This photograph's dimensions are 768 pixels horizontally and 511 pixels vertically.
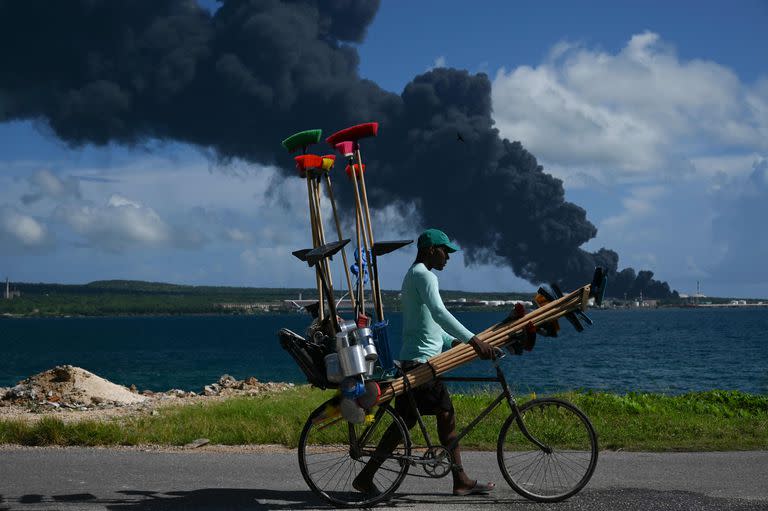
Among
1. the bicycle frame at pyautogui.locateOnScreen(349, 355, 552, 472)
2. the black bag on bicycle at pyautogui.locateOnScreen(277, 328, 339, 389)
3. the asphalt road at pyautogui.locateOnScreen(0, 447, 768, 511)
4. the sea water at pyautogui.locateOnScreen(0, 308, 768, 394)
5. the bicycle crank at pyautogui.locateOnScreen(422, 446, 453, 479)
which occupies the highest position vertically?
the black bag on bicycle at pyautogui.locateOnScreen(277, 328, 339, 389)

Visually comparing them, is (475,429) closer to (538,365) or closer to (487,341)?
(487,341)

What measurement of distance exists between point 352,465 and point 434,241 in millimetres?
2175

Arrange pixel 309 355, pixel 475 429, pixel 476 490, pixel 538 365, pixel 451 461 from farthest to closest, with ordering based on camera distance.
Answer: pixel 538 365 → pixel 475 429 → pixel 476 490 → pixel 451 461 → pixel 309 355

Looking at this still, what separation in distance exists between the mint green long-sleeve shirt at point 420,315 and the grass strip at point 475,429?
3.11m

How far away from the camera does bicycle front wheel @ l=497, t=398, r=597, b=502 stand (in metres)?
7.86

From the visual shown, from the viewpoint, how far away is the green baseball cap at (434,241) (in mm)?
7887

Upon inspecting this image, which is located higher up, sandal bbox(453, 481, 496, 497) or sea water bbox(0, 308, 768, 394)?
sandal bbox(453, 481, 496, 497)

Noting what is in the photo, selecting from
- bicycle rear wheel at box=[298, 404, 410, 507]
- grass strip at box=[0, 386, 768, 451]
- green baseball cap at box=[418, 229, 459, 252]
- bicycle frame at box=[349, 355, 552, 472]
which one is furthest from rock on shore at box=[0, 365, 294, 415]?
green baseball cap at box=[418, 229, 459, 252]

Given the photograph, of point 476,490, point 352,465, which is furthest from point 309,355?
point 476,490

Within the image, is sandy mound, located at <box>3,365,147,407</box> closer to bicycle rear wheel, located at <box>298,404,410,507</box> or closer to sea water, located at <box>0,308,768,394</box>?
sea water, located at <box>0,308,768,394</box>

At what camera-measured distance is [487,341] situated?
25.5ft

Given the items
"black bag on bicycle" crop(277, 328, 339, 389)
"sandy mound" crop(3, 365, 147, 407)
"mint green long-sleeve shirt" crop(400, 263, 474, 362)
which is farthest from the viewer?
"sandy mound" crop(3, 365, 147, 407)

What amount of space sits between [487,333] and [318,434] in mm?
3542

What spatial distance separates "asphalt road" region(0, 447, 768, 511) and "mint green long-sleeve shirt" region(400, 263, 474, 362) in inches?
51.8
